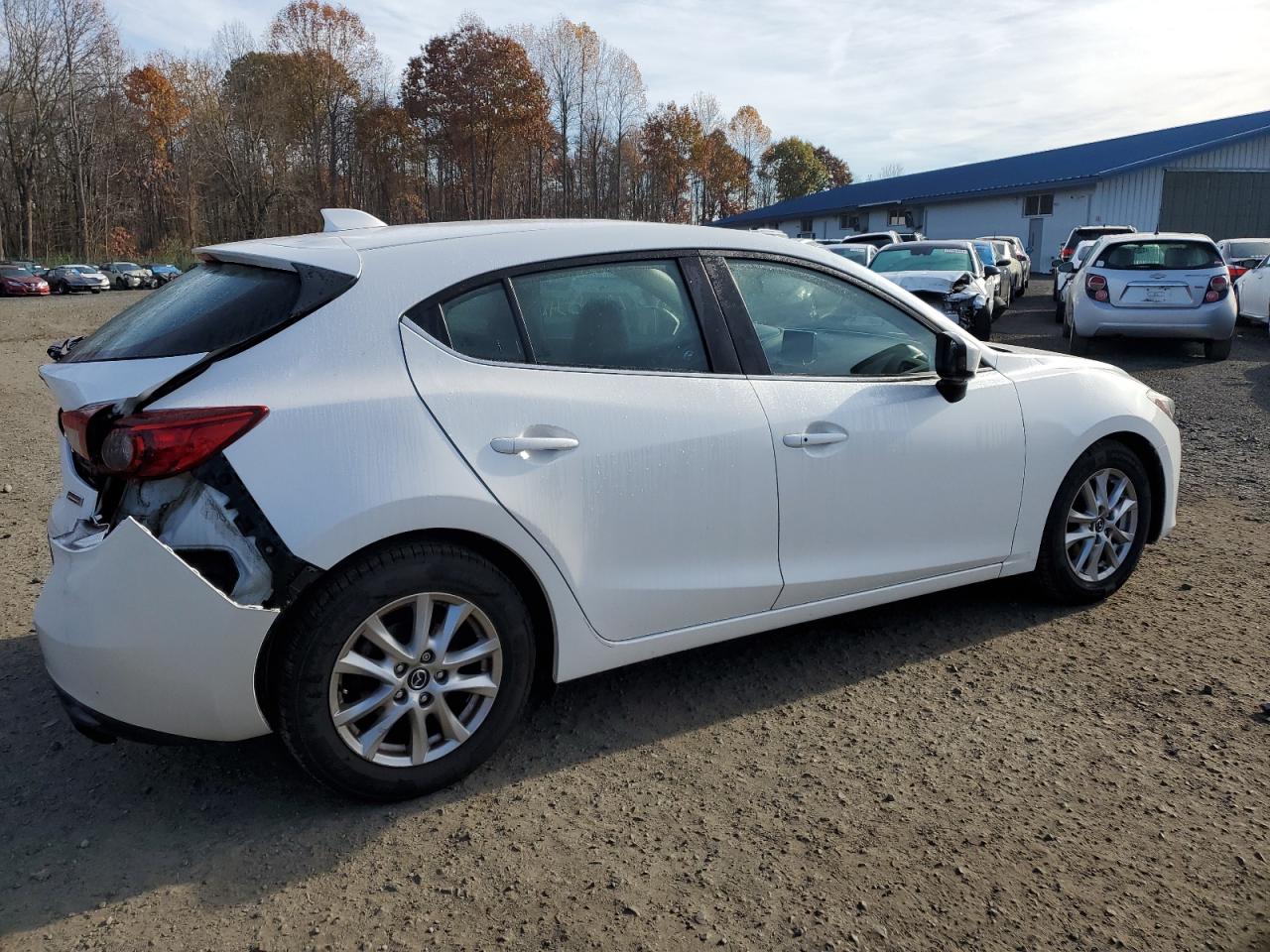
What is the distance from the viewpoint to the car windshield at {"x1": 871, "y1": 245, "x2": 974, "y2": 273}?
1568 centimetres

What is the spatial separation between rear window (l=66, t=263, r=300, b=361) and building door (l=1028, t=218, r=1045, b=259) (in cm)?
4390

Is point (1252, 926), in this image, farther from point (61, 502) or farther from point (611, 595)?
point (61, 502)

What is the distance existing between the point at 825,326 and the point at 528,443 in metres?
1.41

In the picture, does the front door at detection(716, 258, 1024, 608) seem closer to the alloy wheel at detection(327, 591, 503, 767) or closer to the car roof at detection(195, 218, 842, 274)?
the car roof at detection(195, 218, 842, 274)

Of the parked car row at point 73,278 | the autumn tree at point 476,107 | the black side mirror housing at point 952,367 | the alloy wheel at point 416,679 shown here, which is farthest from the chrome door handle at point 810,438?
the autumn tree at point 476,107

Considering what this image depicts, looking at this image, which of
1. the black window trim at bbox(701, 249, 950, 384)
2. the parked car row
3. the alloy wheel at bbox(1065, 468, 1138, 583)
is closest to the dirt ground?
the alloy wheel at bbox(1065, 468, 1138, 583)

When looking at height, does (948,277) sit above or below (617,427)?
above

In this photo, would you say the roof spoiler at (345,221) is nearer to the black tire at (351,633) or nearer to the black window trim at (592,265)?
the black window trim at (592,265)

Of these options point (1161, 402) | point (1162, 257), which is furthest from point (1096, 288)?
point (1161, 402)

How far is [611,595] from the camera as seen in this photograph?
10.6ft

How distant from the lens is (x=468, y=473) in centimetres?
291

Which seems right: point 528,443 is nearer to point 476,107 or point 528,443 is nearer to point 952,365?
point 952,365

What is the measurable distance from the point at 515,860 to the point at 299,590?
3.13ft

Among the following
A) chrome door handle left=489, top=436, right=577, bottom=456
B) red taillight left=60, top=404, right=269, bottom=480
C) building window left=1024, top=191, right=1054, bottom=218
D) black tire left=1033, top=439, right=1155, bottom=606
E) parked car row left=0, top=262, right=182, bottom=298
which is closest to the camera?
red taillight left=60, top=404, right=269, bottom=480
